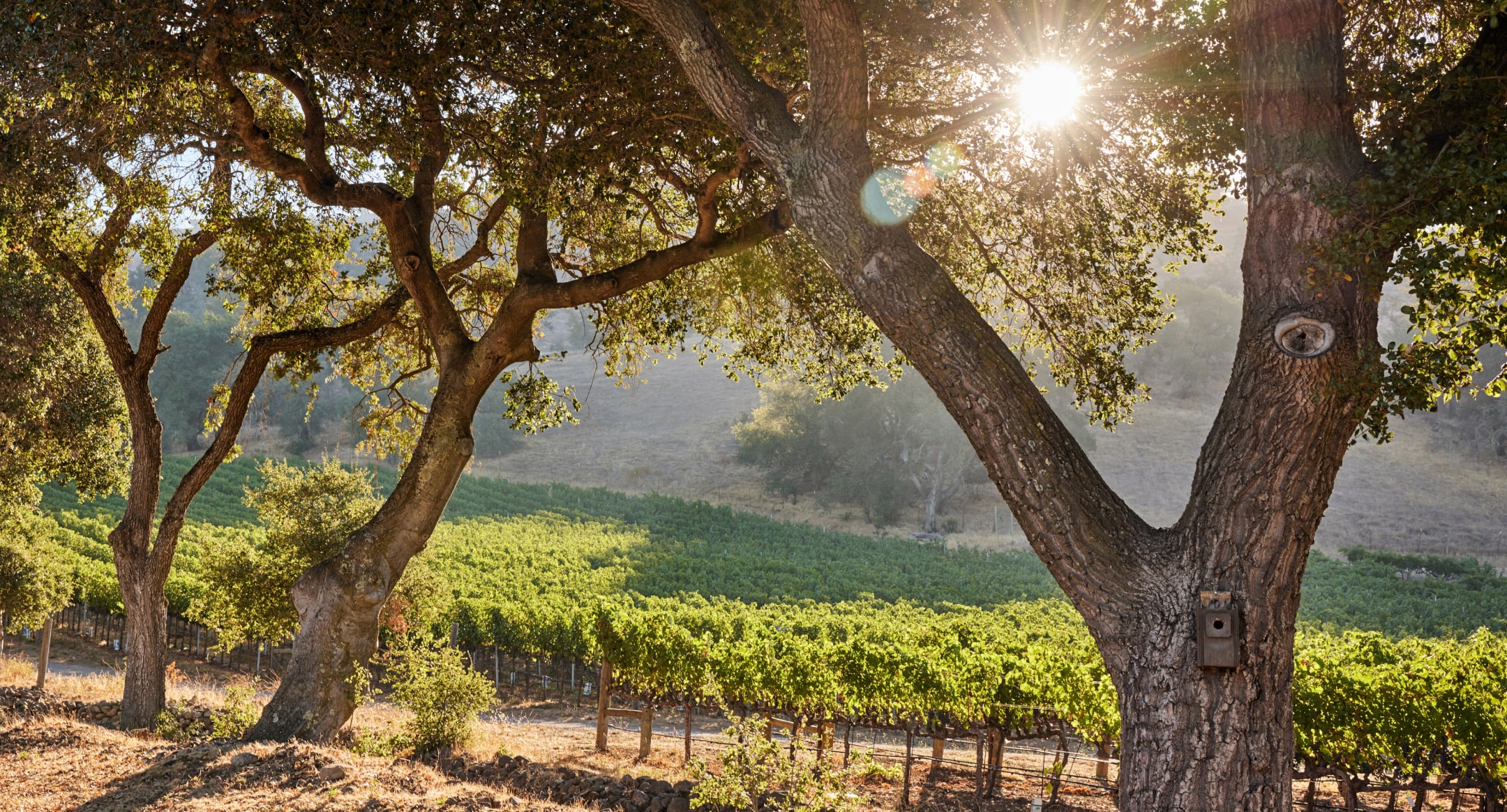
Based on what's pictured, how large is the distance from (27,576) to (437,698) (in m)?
10.7

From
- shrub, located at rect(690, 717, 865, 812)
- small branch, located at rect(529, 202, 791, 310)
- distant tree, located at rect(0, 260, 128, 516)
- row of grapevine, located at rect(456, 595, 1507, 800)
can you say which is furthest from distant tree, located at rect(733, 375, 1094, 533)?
shrub, located at rect(690, 717, 865, 812)

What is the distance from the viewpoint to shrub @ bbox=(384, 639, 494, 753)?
28.0 feet

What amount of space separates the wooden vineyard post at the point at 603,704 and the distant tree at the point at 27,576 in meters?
9.35

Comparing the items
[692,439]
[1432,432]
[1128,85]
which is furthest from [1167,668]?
[1432,432]

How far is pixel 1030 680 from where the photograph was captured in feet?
35.1

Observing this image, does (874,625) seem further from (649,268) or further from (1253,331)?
(1253,331)

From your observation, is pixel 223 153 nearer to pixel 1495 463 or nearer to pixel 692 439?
pixel 692 439

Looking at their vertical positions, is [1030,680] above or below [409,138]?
below

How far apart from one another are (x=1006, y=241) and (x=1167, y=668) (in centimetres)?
599

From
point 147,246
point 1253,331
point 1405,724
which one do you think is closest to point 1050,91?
point 1253,331

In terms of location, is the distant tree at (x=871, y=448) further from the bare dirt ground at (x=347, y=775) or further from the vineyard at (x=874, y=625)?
the bare dirt ground at (x=347, y=775)

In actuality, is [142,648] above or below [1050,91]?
below

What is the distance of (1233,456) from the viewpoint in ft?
12.9

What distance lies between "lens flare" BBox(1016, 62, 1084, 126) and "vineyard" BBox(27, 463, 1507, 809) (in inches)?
201
